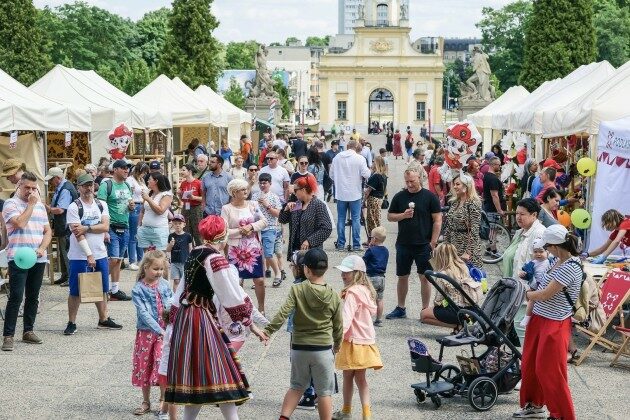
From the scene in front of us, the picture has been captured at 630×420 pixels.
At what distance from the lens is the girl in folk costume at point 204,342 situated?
7.44m

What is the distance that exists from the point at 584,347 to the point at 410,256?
2.41 meters

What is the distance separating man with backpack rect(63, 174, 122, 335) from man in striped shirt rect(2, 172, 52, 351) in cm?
54

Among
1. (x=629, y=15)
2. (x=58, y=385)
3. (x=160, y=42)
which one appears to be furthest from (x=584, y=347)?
(x=160, y=42)

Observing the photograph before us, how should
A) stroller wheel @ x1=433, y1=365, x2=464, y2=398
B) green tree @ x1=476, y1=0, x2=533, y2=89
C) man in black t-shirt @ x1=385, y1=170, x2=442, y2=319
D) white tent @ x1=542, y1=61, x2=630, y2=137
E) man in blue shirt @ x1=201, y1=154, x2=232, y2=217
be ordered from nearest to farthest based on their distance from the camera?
stroller wheel @ x1=433, y1=365, x2=464, y2=398
man in black t-shirt @ x1=385, y1=170, x2=442, y2=319
white tent @ x1=542, y1=61, x2=630, y2=137
man in blue shirt @ x1=201, y1=154, x2=232, y2=217
green tree @ x1=476, y1=0, x2=533, y2=89

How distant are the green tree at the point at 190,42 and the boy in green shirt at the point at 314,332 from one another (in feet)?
142

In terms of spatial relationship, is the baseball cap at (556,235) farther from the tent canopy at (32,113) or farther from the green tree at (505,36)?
the green tree at (505,36)

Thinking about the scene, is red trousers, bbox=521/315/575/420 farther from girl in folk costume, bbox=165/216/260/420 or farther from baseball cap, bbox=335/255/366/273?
girl in folk costume, bbox=165/216/260/420

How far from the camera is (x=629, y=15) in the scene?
78.5 m

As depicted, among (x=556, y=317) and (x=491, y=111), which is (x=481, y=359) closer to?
(x=556, y=317)

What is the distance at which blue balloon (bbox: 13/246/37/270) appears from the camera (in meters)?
11.3

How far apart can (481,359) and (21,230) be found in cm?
500

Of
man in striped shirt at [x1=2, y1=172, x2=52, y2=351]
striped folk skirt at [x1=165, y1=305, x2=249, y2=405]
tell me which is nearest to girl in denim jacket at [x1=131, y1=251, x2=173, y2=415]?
striped folk skirt at [x1=165, y1=305, x2=249, y2=405]

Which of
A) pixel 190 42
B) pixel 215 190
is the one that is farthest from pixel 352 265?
pixel 190 42

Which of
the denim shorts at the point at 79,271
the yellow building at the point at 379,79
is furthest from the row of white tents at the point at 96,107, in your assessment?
the yellow building at the point at 379,79
